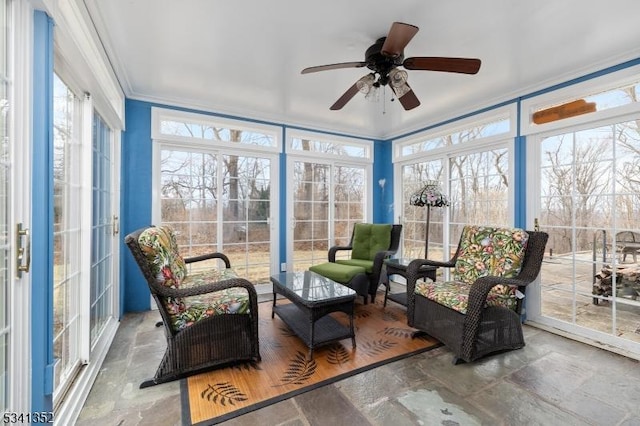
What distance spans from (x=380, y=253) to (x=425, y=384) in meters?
1.69

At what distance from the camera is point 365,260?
13.1 feet

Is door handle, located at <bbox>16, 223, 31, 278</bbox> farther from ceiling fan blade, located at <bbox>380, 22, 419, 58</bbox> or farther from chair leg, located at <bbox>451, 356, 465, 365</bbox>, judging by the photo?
chair leg, located at <bbox>451, 356, 465, 365</bbox>

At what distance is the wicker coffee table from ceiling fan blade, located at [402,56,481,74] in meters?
1.82

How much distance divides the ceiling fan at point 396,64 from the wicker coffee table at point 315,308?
1.69 meters

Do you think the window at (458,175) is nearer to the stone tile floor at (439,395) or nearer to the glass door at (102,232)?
the stone tile floor at (439,395)

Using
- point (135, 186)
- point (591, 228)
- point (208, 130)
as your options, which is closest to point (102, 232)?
point (135, 186)

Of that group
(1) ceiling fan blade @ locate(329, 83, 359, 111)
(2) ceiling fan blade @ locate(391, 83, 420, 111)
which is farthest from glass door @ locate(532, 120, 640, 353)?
(1) ceiling fan blade @ locate(329, 83, 359, 111)

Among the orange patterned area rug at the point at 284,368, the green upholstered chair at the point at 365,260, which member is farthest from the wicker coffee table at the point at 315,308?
the green upholstered chair at the point at 365,260

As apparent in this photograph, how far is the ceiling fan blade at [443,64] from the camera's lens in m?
1.89

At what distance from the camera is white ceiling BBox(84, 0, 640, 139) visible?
1.92 m

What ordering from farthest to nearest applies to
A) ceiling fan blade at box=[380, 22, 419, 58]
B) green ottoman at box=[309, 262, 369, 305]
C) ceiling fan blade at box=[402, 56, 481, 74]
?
1. green ottoman at box=[309, 262, 369, 305]
2. ceiling fan blade at box=[402, 56, 481, 74]
3. ceiling fan blade at box=[380, 22, 419, 58]

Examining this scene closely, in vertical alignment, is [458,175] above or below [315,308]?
above

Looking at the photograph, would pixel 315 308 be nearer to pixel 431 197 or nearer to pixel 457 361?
pixel 457 361

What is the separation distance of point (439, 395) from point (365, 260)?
7.21 feet
